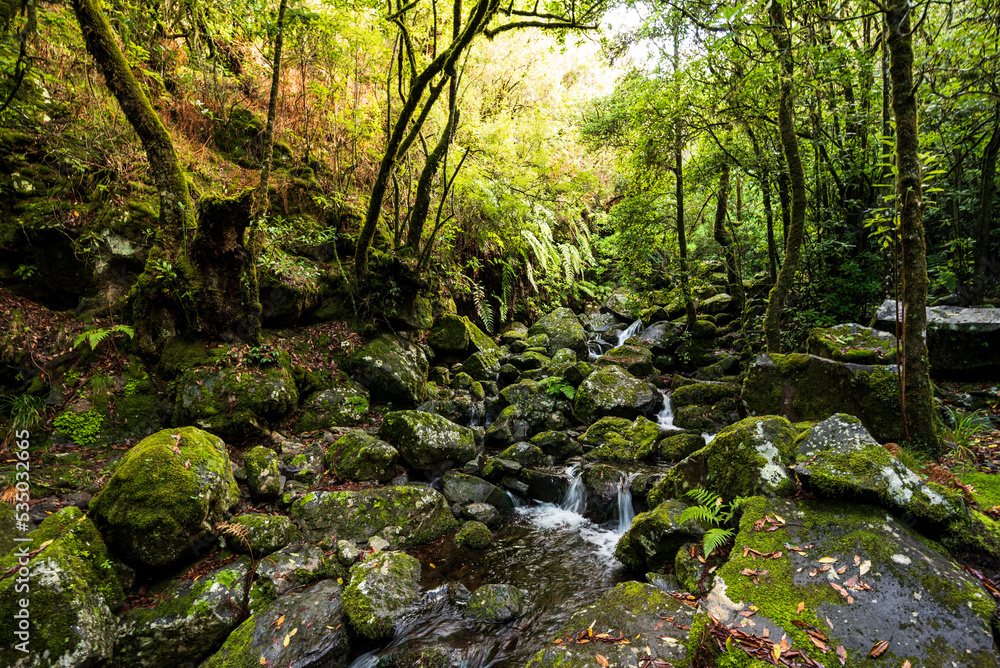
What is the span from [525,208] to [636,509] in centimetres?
770

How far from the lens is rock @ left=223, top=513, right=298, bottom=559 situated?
12.9ft

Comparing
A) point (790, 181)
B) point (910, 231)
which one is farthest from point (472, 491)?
point (790, 181)

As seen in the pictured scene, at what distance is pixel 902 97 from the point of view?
3.59 metres

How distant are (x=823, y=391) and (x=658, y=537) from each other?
3.17m

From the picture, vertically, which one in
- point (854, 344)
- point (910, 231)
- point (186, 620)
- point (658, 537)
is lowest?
point (186, 620)

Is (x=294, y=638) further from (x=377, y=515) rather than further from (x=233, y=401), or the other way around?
(x=233, y=401)

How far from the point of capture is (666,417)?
803cm

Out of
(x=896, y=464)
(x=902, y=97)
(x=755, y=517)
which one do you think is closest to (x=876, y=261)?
(x=902, y=97)

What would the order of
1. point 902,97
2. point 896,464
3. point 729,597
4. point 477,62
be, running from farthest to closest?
point 477,62 < point 902,97 < point 896,464 < point 729,597

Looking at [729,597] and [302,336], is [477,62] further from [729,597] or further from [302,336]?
[729,597]

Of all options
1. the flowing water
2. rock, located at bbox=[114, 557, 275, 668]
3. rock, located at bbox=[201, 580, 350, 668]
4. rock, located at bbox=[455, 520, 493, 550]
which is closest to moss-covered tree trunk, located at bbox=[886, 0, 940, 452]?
the flowing water

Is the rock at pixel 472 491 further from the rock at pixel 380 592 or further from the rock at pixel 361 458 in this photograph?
the rock at pixel 380 592

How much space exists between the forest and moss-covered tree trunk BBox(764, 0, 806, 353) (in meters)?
0.06

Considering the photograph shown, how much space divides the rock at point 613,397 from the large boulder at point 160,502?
6.02 metres
